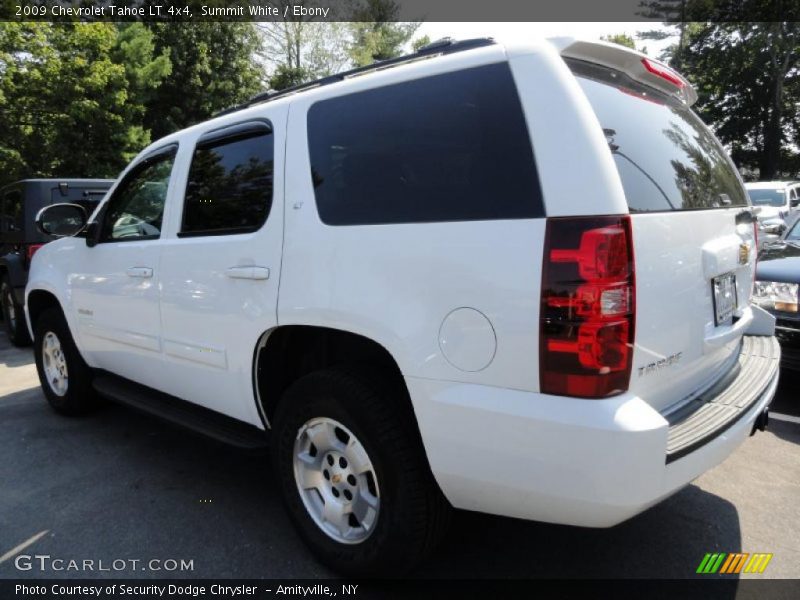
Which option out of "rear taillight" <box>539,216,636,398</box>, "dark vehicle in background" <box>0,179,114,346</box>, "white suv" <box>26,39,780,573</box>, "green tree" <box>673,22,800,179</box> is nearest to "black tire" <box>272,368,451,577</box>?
"white suv" <box>26,39,780,573</box>

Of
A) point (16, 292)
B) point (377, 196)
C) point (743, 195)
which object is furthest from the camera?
point (16, 292)

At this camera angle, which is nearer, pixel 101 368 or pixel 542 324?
pixel 542 324

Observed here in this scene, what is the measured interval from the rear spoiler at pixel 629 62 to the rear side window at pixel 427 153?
283 millimetres

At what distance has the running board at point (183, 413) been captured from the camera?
8.96 ft

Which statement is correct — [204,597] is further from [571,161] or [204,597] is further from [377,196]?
[571,161]

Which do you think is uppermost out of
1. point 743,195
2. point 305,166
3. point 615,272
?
point 305,166

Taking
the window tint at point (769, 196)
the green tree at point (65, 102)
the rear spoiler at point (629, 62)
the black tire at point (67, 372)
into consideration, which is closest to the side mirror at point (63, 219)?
the black tire at point (67, 372)

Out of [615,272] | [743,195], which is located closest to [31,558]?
[615,272]

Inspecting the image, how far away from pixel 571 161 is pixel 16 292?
24.1 feet

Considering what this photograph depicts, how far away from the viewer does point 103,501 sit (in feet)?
10.2

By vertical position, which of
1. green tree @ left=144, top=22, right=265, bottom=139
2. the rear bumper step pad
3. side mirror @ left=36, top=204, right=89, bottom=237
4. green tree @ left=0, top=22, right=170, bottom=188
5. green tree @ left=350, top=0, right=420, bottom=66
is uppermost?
green tree @ left=350, top=0, right=420, bottom=66

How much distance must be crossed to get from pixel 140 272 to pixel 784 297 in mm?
4217

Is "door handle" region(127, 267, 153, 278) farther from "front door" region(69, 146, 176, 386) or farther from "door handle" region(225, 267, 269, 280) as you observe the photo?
"door handle" region(225, 267, 269, 280)

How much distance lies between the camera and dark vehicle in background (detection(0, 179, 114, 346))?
259 inches
